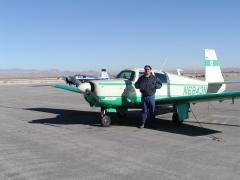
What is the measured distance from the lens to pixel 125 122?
10883 millimetres

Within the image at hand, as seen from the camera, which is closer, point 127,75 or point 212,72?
point 127,75

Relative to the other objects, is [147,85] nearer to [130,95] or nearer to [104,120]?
[130,95]

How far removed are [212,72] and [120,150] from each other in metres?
7.14

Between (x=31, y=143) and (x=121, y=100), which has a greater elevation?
(x=121, y=100)

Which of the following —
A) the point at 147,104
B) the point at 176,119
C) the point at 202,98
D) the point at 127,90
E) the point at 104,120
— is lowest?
the point at 176,119

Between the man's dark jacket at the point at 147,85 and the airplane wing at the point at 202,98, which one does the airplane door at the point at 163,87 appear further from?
the man's dark jacket at the point at 147,85

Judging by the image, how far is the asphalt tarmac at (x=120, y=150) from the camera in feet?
17.5

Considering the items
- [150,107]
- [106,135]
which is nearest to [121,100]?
[150,107]

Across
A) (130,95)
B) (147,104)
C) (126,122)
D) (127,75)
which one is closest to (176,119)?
(147,104)

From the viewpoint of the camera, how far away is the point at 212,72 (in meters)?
12.8

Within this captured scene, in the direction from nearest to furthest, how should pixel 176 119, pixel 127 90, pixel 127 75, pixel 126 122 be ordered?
pixel 127 90 < pixel 127 75 < pixel 176 119 < pixel 126 122

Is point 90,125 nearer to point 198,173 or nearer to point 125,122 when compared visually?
point 125,122

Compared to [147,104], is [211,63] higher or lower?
higher

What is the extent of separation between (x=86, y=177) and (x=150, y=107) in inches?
192
